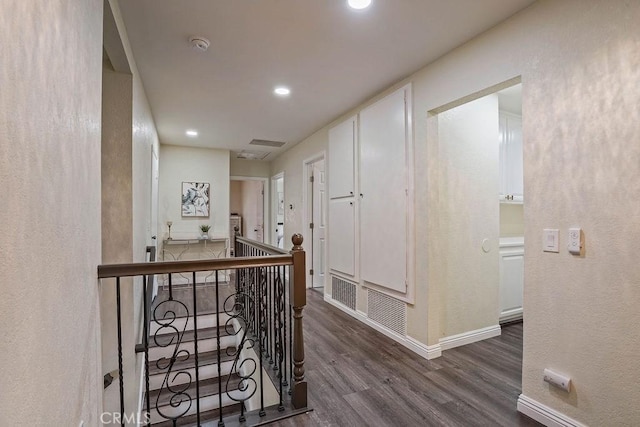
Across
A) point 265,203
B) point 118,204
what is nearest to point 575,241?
point 118,204

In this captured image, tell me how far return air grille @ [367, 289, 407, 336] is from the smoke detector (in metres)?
2.68

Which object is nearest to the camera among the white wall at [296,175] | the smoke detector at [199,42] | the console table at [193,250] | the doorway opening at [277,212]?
the smoke detector at [199,42]

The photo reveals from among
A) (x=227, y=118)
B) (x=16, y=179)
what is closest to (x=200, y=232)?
(x=227, y=118)

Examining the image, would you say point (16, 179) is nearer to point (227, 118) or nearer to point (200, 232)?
point (227, 118)

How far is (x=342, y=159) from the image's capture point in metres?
3.80

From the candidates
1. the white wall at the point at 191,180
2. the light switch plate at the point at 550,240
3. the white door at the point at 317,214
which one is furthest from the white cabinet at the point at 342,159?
the white wall at the point at 191,180

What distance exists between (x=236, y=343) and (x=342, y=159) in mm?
2557

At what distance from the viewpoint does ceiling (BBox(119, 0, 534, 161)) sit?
1866mm

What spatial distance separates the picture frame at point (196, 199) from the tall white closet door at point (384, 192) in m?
3.25

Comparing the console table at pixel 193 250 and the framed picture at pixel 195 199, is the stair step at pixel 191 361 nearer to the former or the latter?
the console table at pixel 193 250

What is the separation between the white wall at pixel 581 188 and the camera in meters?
1.44

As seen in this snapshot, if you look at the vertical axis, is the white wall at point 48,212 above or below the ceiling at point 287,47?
below

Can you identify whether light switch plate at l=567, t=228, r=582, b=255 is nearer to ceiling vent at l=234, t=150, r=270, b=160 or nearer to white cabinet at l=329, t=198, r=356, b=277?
white cabinet at l=329, t=198, r=356, b=277

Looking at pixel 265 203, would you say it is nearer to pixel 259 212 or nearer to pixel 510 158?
pixel 259 212
